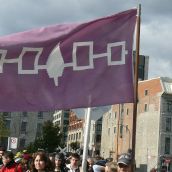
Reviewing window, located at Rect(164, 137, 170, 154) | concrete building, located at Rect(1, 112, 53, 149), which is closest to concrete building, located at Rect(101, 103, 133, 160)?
window, located at Rect(164, 137, 170, 154)

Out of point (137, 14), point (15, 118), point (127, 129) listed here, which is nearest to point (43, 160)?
point (137, 14)

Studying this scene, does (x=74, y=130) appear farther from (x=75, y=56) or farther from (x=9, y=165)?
(x=75, y=56)

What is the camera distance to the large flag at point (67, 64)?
779cm

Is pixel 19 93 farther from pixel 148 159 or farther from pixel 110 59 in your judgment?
pixel 148 159

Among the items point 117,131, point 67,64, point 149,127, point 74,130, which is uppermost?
point 74,130

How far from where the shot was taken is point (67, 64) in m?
7.94

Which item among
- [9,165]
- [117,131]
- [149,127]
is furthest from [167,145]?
[9,165]

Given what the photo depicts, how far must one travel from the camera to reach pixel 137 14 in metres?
7.79

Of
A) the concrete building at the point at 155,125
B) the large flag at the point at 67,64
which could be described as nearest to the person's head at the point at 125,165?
the large flag at the point at 67,64

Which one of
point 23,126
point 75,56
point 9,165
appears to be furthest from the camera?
point 23,126

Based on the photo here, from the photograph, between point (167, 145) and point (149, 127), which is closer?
point (167, 145)

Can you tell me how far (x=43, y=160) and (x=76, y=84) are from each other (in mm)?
1266

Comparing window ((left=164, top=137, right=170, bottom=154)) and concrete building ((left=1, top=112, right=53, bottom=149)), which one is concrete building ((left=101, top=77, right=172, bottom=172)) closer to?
window ((left=164, top=137, right=170, bottom=154))

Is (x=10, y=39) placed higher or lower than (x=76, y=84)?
higher
